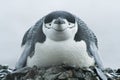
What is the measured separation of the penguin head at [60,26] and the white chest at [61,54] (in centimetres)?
18

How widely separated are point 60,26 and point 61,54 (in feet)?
2.92

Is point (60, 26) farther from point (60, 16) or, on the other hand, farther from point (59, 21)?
point (60, 16)

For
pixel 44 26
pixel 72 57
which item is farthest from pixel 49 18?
pixel 72 57

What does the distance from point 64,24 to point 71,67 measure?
1.28 metres

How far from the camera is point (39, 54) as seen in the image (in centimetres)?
1653

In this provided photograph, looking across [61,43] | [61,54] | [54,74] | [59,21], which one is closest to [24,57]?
[61,54]

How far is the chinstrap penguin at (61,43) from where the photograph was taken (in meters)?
16.1

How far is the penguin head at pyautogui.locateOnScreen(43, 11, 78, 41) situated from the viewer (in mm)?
15973

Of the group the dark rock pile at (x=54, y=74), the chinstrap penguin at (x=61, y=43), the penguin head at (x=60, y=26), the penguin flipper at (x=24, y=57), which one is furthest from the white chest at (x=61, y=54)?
the penguin flipper at (x=24, y=57)

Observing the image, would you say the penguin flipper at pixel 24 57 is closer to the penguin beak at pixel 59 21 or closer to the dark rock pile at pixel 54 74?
the dark rock pile at pixel 54 74

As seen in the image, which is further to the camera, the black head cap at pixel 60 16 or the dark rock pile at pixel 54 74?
the black head cap at pixel 60 16

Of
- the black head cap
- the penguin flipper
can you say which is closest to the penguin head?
the black head cap

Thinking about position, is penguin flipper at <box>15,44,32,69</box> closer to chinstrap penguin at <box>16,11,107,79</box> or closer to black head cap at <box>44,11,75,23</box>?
chinstrap penguin at <box>16,11,107,79</box>

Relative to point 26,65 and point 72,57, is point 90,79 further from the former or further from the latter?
point 26,65
